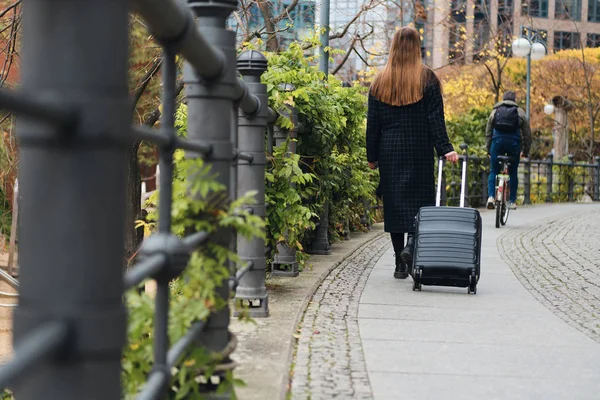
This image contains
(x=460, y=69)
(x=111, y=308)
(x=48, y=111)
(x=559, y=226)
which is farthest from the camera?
(x=460, y=69)

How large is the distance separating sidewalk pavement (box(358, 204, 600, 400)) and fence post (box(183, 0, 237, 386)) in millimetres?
860

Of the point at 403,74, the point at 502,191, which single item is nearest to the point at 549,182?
the point at 502,191

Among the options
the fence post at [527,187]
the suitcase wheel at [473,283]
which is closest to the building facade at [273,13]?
the suitcase wheel at [473,283]

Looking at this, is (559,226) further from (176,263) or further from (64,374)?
(64,374)

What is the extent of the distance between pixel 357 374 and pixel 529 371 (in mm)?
772

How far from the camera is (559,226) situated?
48.7 feet

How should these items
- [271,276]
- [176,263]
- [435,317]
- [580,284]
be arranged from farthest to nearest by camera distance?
[580,284] → [271,276] → [435,317] → [176,263]

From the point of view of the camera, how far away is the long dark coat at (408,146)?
7.33m

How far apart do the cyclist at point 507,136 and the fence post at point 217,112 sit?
1136 cm

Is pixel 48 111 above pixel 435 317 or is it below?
above

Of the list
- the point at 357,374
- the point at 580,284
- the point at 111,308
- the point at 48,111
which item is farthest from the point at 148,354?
the point at 580,284

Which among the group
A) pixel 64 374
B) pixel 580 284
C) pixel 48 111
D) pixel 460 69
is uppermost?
pixel 460 69

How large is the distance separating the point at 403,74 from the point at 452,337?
9.32 feet

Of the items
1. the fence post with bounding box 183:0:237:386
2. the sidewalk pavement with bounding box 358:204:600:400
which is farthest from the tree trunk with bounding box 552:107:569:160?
the fence post with bounding box 183:0:237:386
